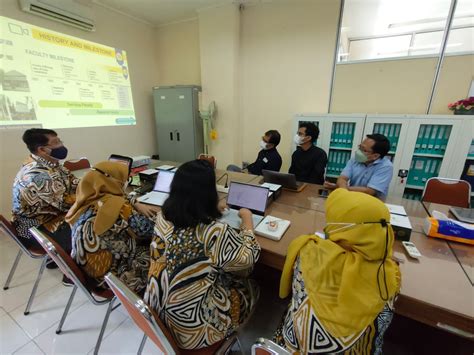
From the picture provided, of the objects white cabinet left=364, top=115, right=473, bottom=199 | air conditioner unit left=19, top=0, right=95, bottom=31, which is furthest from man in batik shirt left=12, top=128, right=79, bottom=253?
white cabinet left=364, top=115, right=473, bottom=199

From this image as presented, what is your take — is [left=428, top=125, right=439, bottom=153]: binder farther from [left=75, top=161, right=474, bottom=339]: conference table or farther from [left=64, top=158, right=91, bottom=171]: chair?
[left=64, top=158, right=91, bottom=171]: chair

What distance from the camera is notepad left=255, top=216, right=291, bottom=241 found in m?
1.18

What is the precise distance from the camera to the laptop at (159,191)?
1.63m

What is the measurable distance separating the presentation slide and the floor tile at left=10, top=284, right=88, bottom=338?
2049 millimetres

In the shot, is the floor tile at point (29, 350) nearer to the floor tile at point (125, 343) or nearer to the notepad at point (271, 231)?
the floor tile at point (125, 343)

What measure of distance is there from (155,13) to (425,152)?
4.29 m

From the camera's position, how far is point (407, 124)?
2471 millimetres

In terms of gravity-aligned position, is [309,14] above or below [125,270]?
above

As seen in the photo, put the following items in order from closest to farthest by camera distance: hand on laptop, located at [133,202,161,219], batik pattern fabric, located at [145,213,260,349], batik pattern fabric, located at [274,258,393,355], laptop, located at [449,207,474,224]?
batik pattern fabric, located at [274,258,393,355]
batik pattern fabric, located at [145,213,260,349]
laptop, located at [449,207,474,224]
hand on laptop, located at [133,202,161,219]

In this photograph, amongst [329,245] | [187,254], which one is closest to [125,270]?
[187,254]

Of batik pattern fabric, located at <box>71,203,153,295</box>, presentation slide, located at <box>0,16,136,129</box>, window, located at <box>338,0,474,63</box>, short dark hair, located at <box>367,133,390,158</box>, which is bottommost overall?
batik pattern fabric, located at <box>71,203,153,295</box>

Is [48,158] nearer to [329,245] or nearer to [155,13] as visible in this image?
[329,245]

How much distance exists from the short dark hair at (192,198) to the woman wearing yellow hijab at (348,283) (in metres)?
0.44

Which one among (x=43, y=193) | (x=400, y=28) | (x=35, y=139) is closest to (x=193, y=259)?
(x=43, y=193)
